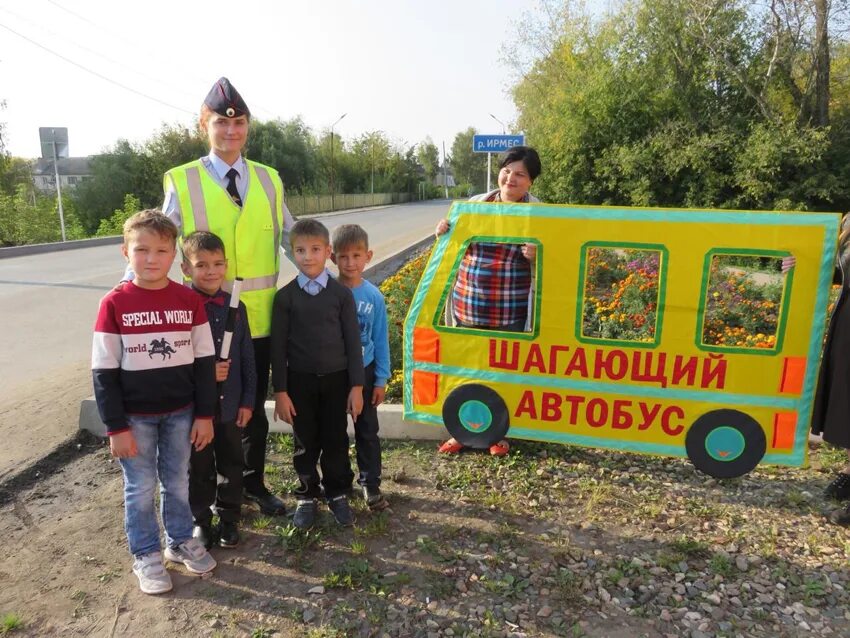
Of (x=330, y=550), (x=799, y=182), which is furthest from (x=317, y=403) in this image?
(x=799, y=182)

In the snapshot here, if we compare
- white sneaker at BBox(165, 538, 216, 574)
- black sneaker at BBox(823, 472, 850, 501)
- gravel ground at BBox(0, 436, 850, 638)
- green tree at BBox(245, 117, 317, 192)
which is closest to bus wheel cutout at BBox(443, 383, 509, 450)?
gravel ground at BBox(0, 436, 850, 638)

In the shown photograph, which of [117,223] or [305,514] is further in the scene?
[117,223]

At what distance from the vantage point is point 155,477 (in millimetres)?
2537

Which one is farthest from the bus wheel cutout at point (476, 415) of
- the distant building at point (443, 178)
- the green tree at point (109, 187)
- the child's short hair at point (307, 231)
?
the distant building at point (443, 178)

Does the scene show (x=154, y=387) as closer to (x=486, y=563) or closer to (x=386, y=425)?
(x=486, y=563)

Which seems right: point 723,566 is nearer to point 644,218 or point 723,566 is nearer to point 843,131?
point 644,218

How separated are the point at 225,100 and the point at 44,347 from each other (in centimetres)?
473

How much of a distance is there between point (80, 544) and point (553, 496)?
241cm

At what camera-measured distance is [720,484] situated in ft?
11.2

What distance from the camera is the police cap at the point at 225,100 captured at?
275 cm

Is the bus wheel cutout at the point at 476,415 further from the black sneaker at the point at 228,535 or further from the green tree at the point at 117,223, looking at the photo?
the green tree at the point at 117,223

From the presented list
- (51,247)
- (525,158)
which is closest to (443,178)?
(51,247)

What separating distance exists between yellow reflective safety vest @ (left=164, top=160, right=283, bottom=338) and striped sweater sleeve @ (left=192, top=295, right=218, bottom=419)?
32 centimetres

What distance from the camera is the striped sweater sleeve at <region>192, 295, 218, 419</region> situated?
2.46 metres
